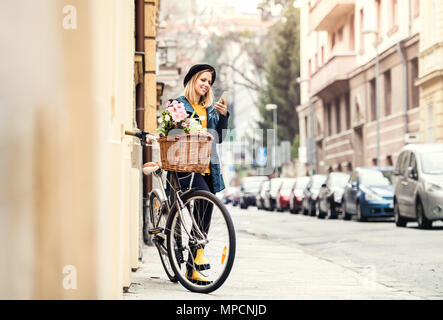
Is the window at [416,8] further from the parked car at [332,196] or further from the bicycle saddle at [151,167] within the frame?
the bicycle saddle at [151,167]

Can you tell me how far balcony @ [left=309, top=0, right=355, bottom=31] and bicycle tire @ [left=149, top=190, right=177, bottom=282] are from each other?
131 ft

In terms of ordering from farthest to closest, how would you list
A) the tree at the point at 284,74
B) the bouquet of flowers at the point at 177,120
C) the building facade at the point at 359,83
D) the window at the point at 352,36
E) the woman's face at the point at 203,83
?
the tree at the point at 284,74, the window at the point at 352,36, the building facade at the point at 359,83, the woman's face at the point at 203,83, the bouquet of flowers at the point at 177,120

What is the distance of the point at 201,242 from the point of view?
24.0 feet

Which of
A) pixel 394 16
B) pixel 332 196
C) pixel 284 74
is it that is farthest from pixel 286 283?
pixel 284 74

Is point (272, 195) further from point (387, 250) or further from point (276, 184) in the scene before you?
point (387, 250)

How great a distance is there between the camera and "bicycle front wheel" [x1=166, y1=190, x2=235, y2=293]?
7.05 m

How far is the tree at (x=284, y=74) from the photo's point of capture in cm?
7581

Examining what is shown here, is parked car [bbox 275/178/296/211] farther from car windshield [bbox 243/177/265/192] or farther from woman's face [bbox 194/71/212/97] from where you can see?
woman's face [bbox 194/71/212/97]

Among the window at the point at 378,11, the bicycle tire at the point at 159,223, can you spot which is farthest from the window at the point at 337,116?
the bicycle tire at the point at 159,223

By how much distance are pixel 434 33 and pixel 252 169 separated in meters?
67.2

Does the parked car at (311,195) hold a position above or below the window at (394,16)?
below

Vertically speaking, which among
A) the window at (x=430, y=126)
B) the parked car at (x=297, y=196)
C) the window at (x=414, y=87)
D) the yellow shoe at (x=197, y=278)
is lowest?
the yellow shoe at (x=197, y=278)

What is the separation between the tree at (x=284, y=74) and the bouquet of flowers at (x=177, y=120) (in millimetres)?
66461

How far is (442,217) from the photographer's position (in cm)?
1889
